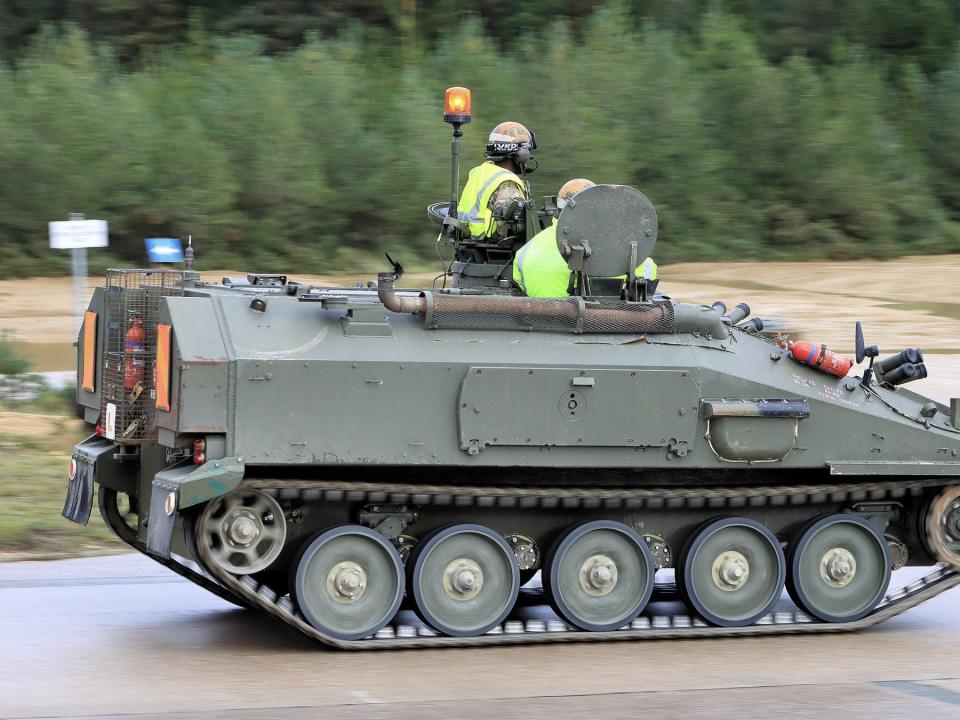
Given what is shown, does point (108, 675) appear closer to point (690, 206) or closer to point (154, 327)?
point (154, 327)

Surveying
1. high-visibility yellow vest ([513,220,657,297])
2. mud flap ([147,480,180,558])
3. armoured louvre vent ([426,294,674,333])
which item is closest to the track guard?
mud flap ([147,480,180,558])

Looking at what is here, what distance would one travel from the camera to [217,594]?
8.98 metres

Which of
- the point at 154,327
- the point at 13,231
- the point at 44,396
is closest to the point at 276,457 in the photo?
the point at 154,327

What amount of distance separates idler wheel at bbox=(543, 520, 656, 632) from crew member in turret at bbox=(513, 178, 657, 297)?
4.62 feet

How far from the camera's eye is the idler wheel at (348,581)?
8148mm

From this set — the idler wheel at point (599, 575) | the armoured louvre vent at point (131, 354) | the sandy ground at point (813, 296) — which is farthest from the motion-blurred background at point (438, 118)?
the idler wheel at point (599, 575)

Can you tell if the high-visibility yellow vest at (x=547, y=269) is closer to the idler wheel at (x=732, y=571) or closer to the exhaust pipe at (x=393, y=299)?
the exhaust pipe at (x=393, y=299)

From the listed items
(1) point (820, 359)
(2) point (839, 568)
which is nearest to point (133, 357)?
(1) point (820, 359)

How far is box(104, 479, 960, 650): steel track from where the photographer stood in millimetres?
8031

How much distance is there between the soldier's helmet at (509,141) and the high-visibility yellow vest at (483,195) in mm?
124

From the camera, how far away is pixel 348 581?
26.8ft

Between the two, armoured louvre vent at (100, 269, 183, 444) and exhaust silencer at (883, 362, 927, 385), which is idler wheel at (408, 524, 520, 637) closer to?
armoured louvre vent at (100, 269, 183, 444)

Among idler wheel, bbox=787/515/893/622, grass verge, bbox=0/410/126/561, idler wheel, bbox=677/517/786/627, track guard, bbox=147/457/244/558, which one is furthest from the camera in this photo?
grass verge, bbox=0/410/126/561

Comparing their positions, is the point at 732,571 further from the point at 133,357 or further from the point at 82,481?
the point at 82,481
